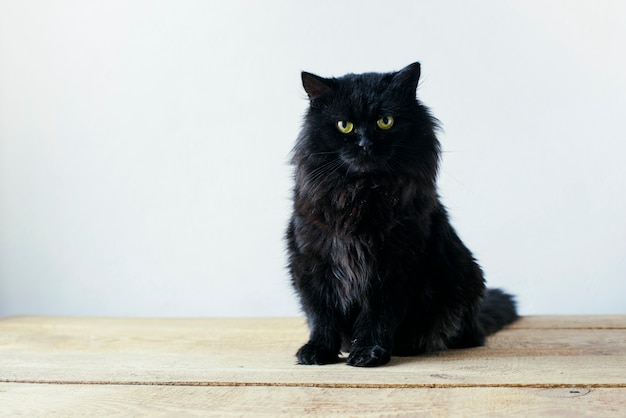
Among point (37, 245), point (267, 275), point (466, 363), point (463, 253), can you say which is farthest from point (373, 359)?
point (37, 245)

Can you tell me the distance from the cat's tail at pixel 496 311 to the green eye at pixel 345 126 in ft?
2.36

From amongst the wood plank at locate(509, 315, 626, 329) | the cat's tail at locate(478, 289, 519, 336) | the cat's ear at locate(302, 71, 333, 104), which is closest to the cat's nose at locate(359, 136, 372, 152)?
the cat's ear at locate(302, 71, 333, 104)

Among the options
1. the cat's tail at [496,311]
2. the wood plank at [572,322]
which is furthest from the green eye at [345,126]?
the wood plank at [572,322]

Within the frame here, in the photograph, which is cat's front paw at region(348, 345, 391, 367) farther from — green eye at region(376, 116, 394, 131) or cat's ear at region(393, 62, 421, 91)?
cat's ear at region(393, 62, 421, 91)

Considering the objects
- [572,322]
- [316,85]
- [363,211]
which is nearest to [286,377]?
[363,211]

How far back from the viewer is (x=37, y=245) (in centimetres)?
308

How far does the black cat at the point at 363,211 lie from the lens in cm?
169

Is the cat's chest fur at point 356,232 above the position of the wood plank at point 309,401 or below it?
above

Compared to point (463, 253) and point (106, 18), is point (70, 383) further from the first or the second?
point (106, 18)

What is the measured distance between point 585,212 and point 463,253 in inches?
38.7

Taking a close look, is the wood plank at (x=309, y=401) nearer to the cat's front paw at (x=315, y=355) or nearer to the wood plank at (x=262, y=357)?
the wood plank at (x=262, y=357)

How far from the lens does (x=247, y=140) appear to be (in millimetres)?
2871

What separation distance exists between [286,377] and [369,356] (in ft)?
0.74

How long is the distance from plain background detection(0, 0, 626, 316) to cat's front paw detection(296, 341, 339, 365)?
3.69ft
